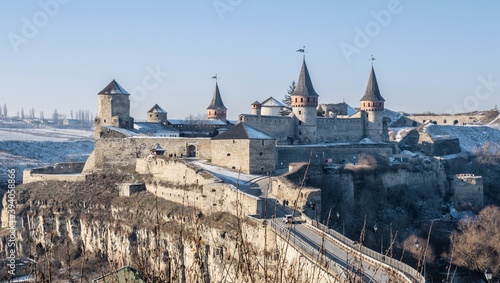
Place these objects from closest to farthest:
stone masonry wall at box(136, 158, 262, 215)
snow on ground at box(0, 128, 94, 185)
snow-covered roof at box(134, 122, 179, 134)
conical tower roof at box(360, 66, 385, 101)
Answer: stone masonry wall at box(136, 158, 262, 215), snow-covered roof at box(134, 122, 179, 134), conical tower roof at box(360, 66, 385, 101), snow on ground at box(0, 128, 94, 185)

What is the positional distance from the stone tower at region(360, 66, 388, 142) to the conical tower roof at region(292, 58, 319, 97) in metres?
6.05

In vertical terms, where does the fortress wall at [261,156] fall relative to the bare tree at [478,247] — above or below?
above

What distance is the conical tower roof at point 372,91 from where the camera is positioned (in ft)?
153

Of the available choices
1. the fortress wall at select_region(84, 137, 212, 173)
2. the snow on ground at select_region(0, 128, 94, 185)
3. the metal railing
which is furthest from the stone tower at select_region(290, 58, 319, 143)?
the snow on ground at select_region(0, 128, 94, 185)

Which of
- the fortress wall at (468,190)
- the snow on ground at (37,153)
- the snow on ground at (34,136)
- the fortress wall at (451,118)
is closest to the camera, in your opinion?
the fortress wall at (468,190)

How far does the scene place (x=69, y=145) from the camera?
8212 cm

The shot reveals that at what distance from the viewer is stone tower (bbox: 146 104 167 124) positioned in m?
44.5

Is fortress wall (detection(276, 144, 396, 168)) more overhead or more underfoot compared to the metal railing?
more overhead

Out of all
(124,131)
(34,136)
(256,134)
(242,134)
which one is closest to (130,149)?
(124,131)

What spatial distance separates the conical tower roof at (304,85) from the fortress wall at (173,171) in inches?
460

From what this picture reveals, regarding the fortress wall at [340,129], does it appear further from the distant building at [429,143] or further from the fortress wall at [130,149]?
the fortress wall at [130,149]

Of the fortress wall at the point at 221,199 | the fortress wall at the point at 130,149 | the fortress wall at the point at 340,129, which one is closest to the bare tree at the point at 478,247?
the fortress wall at the point at 221,199

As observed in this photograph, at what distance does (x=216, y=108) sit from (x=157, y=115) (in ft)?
22.2

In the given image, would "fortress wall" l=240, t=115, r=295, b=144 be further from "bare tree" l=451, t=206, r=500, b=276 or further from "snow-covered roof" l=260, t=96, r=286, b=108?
"bare tree" l=451, t=206, r=500, b=276
